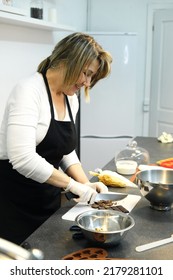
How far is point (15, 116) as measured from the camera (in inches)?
59.8

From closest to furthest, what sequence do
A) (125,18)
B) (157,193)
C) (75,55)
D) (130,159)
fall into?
(157,193) → (75,55) → (130,159) → (125,18)

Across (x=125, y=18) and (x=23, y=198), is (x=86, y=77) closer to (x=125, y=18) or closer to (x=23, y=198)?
(x=23, y=198)

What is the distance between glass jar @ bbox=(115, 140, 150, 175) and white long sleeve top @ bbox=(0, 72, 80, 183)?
615 mm

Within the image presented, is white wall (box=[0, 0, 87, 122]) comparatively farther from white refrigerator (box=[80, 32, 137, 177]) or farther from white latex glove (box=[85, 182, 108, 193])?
white latex glove (box=[85, 182, 108, 193])

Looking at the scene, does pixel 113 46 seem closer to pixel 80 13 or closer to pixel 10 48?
pixel 80 13

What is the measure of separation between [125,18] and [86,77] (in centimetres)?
318

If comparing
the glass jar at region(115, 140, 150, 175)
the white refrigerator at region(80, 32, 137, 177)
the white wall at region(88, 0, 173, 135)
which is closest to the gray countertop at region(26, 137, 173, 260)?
the glass jar at region(115, 140, 150, 175)

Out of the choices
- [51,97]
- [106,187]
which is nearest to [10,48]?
[51,97]

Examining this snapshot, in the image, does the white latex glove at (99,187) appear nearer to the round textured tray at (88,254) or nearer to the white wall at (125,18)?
the round textured tray at (88,254)

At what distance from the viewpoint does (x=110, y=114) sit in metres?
4.34

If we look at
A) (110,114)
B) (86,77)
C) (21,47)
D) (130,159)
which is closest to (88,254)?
(86,77)

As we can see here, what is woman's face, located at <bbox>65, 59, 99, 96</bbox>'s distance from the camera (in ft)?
5.41

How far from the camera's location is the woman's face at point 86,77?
165 centimetres

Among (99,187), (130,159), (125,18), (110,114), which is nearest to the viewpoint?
(99,187)
